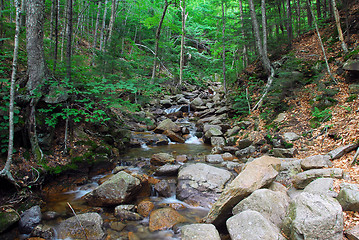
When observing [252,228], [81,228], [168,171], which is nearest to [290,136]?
[168,171]

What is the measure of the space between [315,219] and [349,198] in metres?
0.89

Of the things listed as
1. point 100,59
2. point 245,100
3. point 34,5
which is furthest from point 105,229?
point 245,100

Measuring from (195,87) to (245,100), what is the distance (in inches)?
476

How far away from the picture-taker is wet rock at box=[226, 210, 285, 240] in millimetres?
2777

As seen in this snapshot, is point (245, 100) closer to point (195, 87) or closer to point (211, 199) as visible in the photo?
point (211, 199)

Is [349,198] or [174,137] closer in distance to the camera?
[349,198]

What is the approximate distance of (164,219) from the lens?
4.27 meters

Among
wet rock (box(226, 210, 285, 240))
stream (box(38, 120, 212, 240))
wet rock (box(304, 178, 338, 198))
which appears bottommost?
stream (box(38, 120, 212, 240))

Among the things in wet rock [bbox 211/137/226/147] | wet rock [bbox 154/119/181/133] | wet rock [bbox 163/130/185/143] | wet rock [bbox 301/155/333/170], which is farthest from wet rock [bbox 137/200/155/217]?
wet rock [bbox 154/119/181/133]

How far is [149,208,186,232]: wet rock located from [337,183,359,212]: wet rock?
292 cm

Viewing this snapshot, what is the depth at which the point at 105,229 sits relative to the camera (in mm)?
3945

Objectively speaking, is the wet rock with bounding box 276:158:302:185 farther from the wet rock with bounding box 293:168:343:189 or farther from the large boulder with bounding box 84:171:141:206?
the large boulder with bounding box 84:171:141:206

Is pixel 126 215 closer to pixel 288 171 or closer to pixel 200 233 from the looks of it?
pixel 200 233

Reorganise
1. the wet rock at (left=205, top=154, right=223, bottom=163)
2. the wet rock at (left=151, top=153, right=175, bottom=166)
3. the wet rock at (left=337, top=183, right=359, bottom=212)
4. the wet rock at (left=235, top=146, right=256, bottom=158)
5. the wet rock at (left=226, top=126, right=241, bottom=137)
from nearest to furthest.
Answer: the wet rock at (left=337, top=183, right=359, bottom=212) → the wet rock at (left=151, top=153, right=175, bottom=166) → the wet rock at (left=205, top=154, right=223, bottom=163) → the wet rock at (left=235, top=146, right=256, bottom=158) → the wet rock at (left=226, top=126, right=241, bottom=137)
